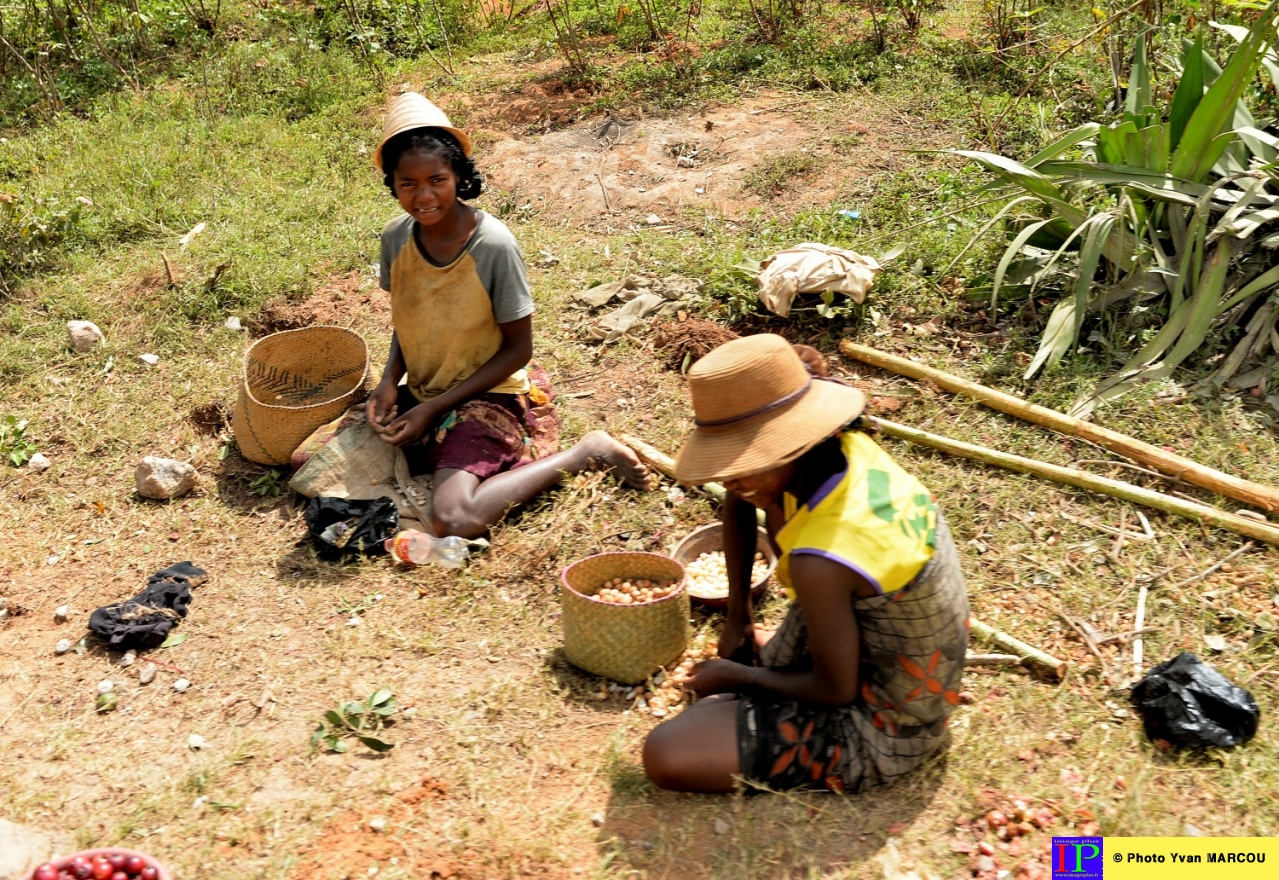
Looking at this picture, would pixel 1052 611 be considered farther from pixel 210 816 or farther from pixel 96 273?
pixel 96 273

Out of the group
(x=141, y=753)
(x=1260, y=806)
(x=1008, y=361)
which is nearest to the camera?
(x=1260, y=806)

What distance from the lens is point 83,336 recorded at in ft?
16.0

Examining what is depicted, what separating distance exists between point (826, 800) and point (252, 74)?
7137mm

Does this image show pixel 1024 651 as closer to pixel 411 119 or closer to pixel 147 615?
pixel 411 119

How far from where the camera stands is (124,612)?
3354mm

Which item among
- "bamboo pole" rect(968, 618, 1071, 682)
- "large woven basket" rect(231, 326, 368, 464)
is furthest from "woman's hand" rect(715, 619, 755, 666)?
"large woven basket" rect(231, 326, 368, 464)

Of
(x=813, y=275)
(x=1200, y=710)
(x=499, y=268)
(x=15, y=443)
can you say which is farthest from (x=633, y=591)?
(x=15, y=443)

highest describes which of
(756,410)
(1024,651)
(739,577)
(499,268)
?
(756,410)

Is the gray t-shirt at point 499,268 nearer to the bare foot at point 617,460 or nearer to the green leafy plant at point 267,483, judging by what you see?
the bare foot at point 617,460

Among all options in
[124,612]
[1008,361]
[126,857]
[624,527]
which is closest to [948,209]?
[1008,361]

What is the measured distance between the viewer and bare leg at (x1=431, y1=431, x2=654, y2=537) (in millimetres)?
3617

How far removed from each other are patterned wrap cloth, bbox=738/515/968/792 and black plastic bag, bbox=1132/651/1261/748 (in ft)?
1.87

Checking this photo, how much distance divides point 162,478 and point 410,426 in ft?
3.29

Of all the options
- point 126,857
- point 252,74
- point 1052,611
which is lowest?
point 1052,611
